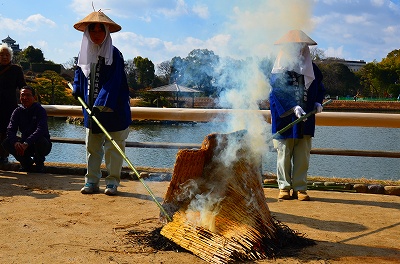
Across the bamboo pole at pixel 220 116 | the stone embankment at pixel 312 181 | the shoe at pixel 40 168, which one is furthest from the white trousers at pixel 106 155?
the shoe at pixel 40 168

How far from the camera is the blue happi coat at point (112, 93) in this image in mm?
4824

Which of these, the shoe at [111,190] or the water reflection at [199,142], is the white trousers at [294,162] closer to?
the water reflection at [199,142]

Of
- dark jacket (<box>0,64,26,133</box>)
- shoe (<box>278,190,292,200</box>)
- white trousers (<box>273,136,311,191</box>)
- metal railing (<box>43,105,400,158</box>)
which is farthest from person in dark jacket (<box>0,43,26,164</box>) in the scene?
shoe (<box>278,190,292,200</box>)

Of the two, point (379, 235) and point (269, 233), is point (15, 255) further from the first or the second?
point (379, 235)

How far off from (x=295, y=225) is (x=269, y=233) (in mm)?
824

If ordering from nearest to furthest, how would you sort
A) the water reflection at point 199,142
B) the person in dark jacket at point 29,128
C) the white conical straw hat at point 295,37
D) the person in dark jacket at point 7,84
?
1. the white conical straw hat at point 295,37
2. the person in dark jacket at point 29,128
3. the person in dark jacket at point 7,84
4. the water reflection at point 199,142

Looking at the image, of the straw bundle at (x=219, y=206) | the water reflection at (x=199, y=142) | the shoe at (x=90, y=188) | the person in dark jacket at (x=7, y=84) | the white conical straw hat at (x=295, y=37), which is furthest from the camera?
the water reflection at (x=199, y=142)

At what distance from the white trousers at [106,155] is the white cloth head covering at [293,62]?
1755 millimetres

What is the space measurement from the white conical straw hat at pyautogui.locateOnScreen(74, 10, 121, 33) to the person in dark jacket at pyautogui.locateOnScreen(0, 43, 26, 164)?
5.86 ft

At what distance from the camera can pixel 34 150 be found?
6.23 m

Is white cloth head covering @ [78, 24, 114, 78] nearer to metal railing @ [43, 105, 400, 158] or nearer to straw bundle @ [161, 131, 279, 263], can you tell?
metal railing @ [43, 105, 400, 158]

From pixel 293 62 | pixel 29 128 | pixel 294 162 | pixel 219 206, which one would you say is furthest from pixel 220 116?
pixel 219 206

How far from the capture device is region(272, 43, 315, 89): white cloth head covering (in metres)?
4.92

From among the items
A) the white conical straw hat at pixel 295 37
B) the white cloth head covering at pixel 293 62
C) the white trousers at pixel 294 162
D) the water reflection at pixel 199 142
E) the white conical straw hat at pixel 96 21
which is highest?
the white conical straw hat at pixel 96 21
